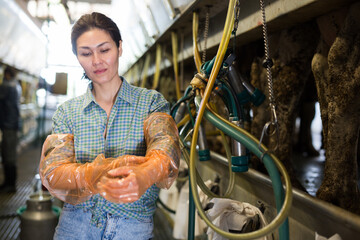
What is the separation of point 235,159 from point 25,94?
8.49 meters

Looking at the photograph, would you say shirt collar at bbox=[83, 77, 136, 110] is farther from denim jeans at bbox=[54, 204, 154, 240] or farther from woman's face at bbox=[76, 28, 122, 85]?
denim jeans at bbox=[54, 204, 154, 240]

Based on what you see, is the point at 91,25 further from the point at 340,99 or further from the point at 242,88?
the point at 340,99

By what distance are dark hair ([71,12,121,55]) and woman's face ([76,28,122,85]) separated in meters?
0.01

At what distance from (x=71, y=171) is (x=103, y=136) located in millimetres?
209

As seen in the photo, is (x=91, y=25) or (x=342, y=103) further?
(x=342, y=103)

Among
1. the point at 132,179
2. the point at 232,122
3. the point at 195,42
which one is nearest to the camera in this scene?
the point at 132,179

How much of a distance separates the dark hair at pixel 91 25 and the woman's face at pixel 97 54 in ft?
0.05

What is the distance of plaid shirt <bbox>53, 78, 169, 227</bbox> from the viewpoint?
118 cm

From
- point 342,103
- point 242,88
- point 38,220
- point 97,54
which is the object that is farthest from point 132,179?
point 38,220

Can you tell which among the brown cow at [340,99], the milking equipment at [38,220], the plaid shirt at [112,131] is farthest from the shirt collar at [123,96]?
the milking equipment at [38,220]

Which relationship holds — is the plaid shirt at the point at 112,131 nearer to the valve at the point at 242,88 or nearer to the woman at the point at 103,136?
the woman at the point at 103,136

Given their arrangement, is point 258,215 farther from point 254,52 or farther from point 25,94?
point 25,94

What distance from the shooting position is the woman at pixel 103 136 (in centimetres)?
109

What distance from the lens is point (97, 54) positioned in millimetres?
1179
